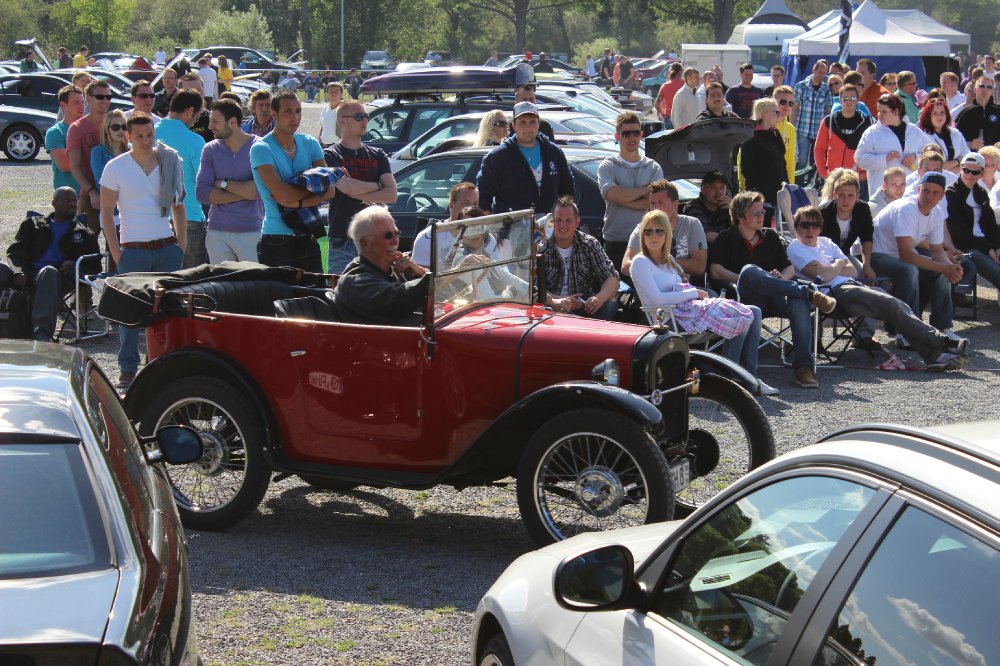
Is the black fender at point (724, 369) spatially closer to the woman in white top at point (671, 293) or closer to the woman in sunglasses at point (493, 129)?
the woman in white top at point (671, 293)

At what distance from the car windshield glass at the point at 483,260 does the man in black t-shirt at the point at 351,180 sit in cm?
309

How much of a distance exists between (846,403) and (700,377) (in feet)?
10.1

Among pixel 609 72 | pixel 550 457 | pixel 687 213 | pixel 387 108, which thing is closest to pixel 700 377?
pixel 550 457

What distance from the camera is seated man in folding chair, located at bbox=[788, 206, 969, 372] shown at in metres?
10.0

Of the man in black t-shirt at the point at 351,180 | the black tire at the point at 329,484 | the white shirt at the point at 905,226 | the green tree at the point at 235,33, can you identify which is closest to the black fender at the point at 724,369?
the black tire at the point at 329,484

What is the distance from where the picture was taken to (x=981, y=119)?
16.4 metres

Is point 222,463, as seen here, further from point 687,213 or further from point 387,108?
point 387,108

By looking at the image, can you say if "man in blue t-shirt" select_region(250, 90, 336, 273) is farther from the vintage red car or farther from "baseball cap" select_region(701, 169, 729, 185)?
"baseball cap" select_region(701, 169, 729, 185)

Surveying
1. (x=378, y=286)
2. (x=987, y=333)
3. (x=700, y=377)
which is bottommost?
(x=987, y=333)

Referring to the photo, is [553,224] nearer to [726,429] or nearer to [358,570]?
[726,429]

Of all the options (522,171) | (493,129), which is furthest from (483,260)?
(493,129)

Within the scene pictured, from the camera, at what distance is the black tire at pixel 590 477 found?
5414mm

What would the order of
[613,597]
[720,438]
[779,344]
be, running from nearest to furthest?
[613,597] < [720,438] < [779,344]

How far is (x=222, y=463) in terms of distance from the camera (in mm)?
6367
